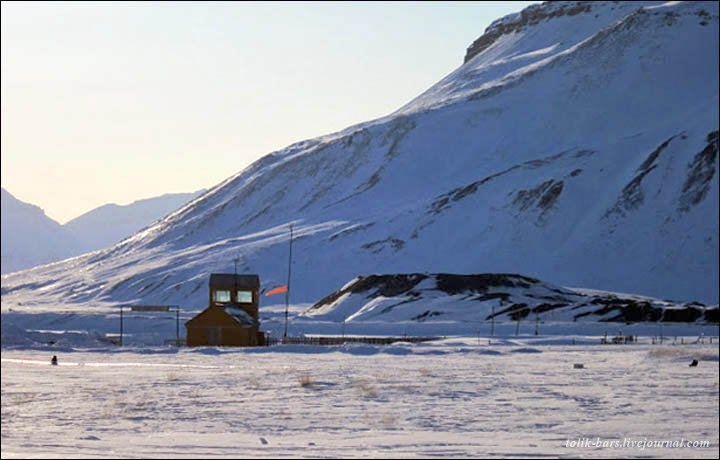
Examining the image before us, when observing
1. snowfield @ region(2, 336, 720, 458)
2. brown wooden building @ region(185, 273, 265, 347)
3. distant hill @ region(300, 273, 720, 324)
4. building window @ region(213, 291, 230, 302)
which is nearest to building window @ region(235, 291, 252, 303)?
building window @ region(213, 291, 230, 302)

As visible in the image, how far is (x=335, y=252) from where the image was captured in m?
199

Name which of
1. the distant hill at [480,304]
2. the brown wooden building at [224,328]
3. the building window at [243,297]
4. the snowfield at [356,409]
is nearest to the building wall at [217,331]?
the brown wooden building at [224,328]

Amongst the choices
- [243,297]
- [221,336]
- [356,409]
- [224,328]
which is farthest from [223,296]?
[356,409]

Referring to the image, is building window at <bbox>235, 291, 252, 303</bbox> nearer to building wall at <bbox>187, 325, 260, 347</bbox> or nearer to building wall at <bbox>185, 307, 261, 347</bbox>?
building wall at <bbox>185, 307, 261, 347</bbox>

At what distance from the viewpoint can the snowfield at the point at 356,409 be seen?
22.2 m

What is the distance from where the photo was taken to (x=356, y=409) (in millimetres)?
29359

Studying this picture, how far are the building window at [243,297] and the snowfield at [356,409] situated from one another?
28310mm

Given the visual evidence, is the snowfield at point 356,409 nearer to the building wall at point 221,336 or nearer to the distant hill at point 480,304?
the building wall at point 221,336

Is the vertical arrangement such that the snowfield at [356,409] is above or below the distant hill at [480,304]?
below

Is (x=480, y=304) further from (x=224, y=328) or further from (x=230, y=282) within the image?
(x=224, y=328)

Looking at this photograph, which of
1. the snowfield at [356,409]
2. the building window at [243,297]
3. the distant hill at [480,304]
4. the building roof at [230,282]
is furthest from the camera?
the distant hill at [480,304]

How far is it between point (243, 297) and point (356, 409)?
50875 millimetres

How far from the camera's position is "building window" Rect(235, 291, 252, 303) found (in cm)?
7956

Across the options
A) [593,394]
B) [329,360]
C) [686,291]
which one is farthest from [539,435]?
[686,291]
